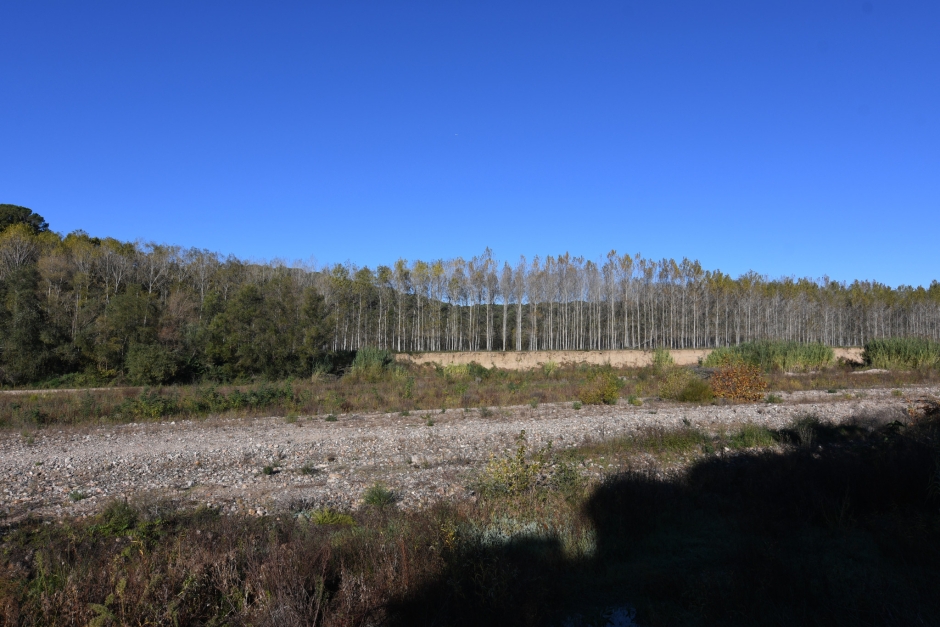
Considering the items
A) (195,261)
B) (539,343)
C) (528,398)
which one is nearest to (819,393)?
(528,398)

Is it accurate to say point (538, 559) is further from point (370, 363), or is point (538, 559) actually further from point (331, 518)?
point (370, 363)

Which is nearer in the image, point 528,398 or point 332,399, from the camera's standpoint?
point 332,399

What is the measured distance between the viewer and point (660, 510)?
706 cm

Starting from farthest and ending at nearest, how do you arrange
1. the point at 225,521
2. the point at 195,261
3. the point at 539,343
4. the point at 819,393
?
the point at 539,343 < the point at 195,261 < the point at 819,393 < the point at 225,521

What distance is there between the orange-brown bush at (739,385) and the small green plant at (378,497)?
18.4 m

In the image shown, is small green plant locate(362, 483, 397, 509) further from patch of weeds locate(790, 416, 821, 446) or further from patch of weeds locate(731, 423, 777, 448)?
patch of weeds locate(790, 416, 821, 446)

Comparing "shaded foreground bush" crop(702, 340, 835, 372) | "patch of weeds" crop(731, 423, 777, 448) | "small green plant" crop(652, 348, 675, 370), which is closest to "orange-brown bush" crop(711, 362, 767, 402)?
"patch of weeds" crop(731, 423, 777, 448)

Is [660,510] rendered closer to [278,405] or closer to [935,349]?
[278,405]

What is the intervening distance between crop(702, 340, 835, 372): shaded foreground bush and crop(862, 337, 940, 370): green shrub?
308 cm

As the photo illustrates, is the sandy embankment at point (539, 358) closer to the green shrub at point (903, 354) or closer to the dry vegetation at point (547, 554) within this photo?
the green shrub at point (903, 354)

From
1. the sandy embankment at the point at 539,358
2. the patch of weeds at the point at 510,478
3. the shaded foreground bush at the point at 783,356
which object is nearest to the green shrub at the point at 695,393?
the shaded foreground bush at the point at 783,356

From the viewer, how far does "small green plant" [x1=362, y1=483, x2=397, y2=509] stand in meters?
8.41

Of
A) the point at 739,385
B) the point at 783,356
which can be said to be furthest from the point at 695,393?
the point at 783,356

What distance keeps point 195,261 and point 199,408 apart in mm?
54426
